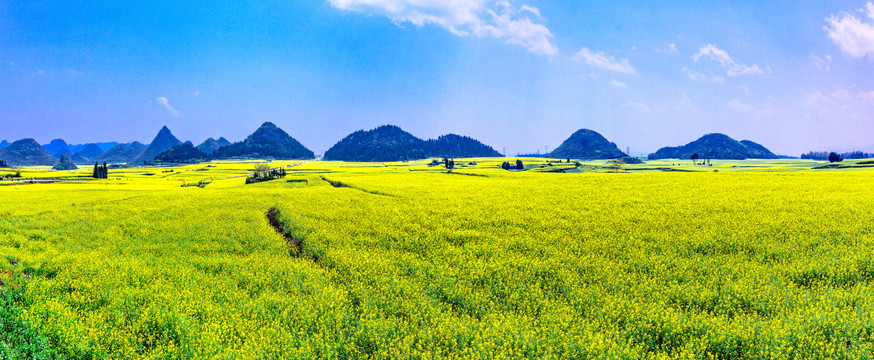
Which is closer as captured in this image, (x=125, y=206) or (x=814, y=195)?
(x=814, y=195)

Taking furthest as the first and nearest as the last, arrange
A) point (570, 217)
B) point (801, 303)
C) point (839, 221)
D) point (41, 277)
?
point (570, 217) < point (839, 221) < point (41, 277) < point (801, 303)

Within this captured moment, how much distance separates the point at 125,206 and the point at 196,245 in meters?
18.3

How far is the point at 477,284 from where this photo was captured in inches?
441

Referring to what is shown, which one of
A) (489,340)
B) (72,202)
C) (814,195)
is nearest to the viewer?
(489,340)

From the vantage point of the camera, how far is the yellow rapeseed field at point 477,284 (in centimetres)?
799

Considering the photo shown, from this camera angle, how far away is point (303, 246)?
1647cm

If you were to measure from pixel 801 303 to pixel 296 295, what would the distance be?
14081 millimetres

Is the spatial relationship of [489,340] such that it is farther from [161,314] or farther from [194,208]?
[194,208]

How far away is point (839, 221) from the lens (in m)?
15.1

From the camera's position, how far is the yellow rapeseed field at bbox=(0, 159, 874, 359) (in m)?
7.99

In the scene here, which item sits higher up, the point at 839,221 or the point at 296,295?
the point at 839,221

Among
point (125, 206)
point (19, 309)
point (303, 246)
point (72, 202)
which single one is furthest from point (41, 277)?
point (72, 202)

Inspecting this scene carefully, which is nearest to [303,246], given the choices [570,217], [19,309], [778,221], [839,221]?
[19,309]

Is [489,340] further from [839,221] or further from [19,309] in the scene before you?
[839,221]
